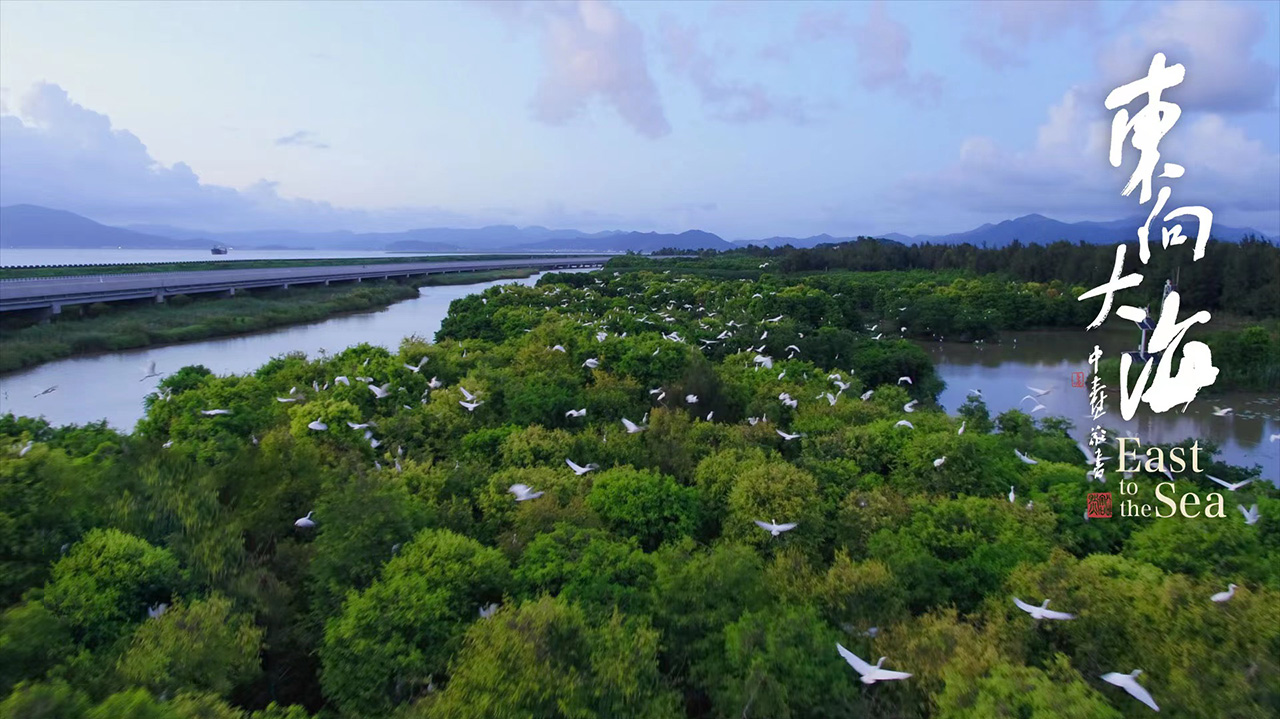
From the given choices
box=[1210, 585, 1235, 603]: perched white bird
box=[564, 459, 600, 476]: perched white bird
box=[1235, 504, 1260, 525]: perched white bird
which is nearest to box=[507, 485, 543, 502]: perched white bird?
box=[564, 459, 600, 476]: perched white bird

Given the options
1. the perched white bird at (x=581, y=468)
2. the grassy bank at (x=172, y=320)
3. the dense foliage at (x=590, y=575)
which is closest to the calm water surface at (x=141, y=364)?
the grassy bank at (x=172, y=320)

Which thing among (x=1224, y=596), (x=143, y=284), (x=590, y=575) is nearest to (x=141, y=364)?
(x=143, y=284)

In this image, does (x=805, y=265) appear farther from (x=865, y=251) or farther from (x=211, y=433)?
(x=211, y=433)

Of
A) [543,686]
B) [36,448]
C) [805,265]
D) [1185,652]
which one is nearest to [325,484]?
[36,448]

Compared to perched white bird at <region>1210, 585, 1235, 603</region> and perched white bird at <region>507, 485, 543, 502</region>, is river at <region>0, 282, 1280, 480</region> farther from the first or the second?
perched white bird at <region>507, 485, 543, 502</region>

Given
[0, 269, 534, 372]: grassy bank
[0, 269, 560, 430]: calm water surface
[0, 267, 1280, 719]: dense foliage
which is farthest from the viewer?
[0, 269, 534, 372]: grassy bank
